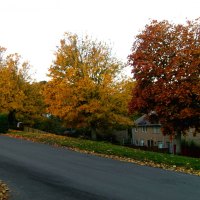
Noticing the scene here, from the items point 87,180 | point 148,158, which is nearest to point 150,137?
point 148,158

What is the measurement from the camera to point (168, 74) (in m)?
29.8

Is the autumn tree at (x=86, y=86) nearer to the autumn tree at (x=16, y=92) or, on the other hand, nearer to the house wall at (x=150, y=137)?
the autumn tree at (x=16, y=92)

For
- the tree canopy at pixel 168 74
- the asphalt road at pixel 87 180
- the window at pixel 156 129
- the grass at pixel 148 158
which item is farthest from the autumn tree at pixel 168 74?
the window at pixel 156 129

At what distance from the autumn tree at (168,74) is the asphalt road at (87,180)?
40.7ft

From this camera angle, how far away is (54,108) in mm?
33719

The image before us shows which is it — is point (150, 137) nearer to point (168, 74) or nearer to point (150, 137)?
point (150, 137)

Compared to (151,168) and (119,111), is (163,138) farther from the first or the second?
(151,168)

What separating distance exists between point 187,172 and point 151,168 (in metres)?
1.61

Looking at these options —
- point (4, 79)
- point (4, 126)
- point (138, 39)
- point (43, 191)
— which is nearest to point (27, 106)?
point (4, 79)

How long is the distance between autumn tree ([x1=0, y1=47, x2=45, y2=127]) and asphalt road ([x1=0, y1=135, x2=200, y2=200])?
26004 mm

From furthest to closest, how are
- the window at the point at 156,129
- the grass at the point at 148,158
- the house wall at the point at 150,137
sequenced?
the window at the point at 156,129 < the house wall at the point at 150,137 < the grass at the point at 148,158

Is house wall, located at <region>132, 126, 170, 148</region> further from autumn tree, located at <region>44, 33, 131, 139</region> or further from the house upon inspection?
autumn tree, located at <region>44, 33, 131, 139</region>

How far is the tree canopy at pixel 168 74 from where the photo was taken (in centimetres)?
→ 2917

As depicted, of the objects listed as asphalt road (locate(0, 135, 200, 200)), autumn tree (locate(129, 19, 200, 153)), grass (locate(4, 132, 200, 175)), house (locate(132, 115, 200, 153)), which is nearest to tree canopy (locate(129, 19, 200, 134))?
autumn tree (locate(129, 19, 200, 153))
